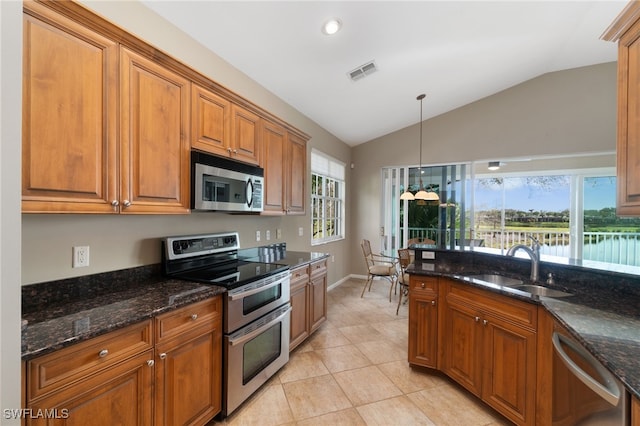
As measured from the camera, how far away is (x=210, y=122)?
2.09m

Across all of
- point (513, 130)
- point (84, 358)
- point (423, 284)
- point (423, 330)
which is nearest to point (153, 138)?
point (84, 358)

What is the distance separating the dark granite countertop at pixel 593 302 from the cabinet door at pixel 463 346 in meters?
0.28

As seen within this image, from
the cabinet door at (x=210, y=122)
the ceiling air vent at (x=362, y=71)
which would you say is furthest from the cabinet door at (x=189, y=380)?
the ceiling air vent at (x=362, y=71)

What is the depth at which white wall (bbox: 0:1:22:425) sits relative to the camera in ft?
2.46

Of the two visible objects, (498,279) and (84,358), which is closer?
(84,358)

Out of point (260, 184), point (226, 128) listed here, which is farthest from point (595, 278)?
Answer: point (226, 128)

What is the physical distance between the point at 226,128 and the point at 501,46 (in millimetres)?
3531

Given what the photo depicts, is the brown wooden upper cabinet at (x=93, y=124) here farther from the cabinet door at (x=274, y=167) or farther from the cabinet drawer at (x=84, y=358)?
the cabinet door at (x=274, y=167)

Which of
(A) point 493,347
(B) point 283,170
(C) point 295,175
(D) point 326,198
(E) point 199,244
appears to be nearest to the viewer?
(A) point 493,347

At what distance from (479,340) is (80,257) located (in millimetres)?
2702

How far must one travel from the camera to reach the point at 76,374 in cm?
110

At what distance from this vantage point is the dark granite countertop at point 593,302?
102cm

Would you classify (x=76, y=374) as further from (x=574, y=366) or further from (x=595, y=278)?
(x=595, y=278)

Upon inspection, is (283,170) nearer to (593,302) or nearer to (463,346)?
(463,346)
